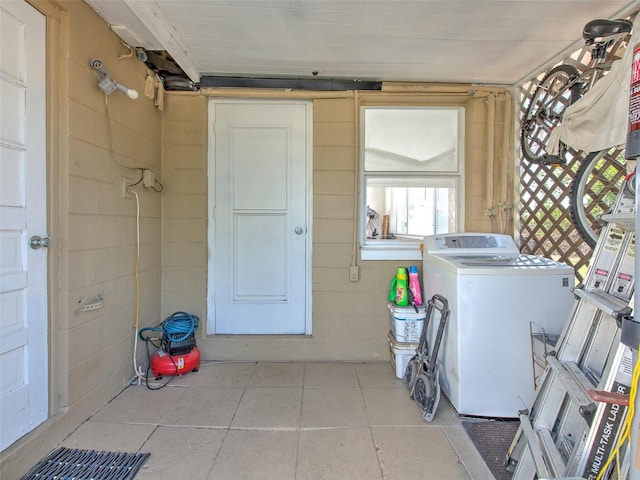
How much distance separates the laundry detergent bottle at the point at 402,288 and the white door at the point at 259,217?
77 cm

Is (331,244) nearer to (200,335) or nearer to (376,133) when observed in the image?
(376,133)

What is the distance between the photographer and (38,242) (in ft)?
5.33

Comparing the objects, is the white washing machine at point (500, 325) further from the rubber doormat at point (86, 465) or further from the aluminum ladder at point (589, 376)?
the rubber doormat at point (86, 465)

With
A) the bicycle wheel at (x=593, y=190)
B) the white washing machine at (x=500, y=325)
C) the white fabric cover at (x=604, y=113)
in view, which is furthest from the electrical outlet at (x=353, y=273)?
the white fabric cover at (x=604, y=113)

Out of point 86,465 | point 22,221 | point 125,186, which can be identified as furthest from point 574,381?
point 125,186

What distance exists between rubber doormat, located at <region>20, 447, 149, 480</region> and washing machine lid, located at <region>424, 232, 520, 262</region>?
2113 millimetres

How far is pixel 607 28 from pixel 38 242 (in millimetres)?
3015

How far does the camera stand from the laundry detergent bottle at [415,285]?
258 cm

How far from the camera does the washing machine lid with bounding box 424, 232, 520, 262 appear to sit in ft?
7.75

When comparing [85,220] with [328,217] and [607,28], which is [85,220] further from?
[607,28]

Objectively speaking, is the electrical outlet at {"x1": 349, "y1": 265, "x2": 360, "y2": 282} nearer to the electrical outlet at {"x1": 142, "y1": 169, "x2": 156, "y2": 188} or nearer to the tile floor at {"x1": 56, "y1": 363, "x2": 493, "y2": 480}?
the tile floor at {"x1": 56, "y1": 363, "x2": 493, "y2": 480}

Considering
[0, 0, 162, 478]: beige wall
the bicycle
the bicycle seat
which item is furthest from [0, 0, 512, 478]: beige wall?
the bicycle seat

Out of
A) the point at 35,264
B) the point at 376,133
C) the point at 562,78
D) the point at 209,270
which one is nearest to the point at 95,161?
the point at 35,264

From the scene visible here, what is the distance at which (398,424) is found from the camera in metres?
1.93
